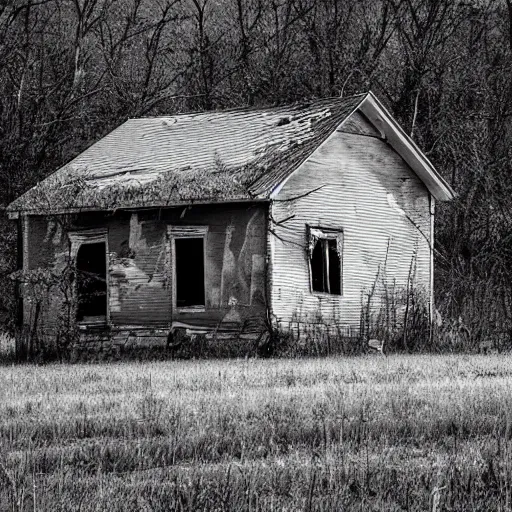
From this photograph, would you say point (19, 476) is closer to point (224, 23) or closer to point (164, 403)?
point (164, 403)

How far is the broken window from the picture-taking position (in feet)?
75.6

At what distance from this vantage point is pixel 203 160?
23594 mm

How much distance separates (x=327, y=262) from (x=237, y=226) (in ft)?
6.70

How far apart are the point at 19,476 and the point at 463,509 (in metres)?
2.67

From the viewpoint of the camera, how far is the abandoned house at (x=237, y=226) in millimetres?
22062

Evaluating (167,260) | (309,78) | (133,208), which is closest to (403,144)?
(167,260)

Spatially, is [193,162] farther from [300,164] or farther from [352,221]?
[352,221]

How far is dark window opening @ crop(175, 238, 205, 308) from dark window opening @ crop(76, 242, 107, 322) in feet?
4.93

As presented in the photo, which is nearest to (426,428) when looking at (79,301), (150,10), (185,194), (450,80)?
(185,194)

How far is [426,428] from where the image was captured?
965 cm

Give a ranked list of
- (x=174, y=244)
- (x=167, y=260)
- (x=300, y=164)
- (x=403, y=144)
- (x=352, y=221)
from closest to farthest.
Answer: (x=300, y=164) → (x=167, y=260) → (x=174, y=244) → (x=352, y=221) → (x=403, y=144)

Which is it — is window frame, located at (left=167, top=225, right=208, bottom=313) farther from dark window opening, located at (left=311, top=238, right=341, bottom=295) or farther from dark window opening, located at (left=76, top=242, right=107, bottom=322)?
dark window opening, located at (left=311, top=238, right=341, bottom=295)

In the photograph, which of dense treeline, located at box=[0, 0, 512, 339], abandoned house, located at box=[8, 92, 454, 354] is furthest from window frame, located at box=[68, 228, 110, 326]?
dense treeline, located at box=[0, 0, 512, 339]

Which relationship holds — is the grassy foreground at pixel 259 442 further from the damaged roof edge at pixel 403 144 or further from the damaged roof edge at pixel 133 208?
the damaged roof edge at pixel 403 144
